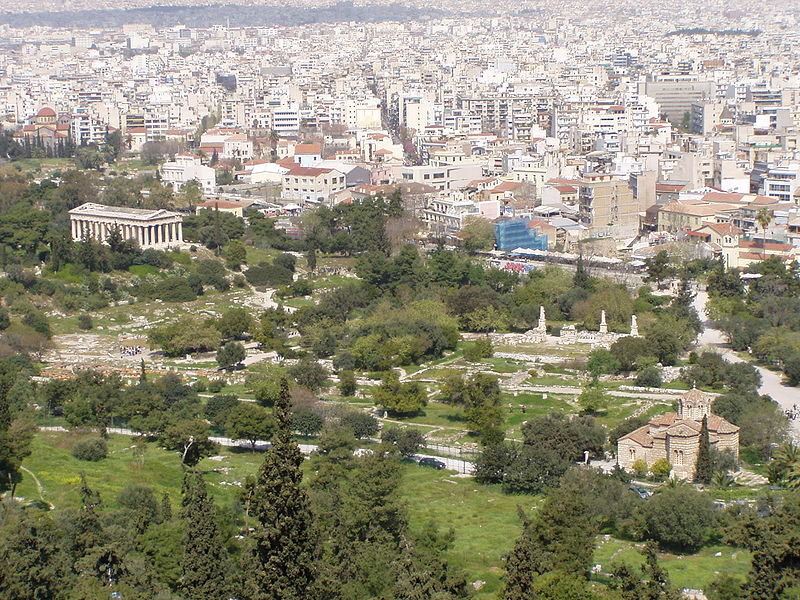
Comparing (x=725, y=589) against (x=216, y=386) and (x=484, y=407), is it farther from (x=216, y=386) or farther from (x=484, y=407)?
(x=216, y=386)

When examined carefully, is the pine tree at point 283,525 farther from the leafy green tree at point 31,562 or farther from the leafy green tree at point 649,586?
the leafy green tree at point 649,586

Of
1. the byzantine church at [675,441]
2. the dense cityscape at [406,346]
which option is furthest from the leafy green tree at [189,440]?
the byzantine church at [675,441]

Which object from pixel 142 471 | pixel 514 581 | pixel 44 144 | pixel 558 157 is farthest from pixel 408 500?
pixel 44 144

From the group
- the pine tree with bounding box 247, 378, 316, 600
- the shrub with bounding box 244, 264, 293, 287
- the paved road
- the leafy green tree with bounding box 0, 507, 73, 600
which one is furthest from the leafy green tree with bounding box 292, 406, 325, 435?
the pine tree with bounding box 247, 378, 316, 600

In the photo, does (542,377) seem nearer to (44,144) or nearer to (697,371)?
(697,371)

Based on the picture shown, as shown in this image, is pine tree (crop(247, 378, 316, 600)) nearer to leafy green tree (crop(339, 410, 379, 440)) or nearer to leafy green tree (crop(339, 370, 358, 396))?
leafy green tree (crop(339, 410, 379, 440))
